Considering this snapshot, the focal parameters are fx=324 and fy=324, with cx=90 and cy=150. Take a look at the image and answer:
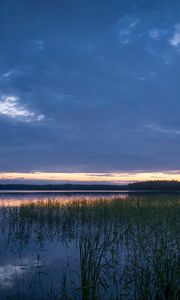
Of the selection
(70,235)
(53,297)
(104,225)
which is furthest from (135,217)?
(53,297)

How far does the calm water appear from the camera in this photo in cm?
586

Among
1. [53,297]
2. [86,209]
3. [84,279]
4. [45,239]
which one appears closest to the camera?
[84,279]

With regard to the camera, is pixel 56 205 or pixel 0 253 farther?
pixel 56 205

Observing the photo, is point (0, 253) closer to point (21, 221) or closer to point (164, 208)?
point (21, 221)

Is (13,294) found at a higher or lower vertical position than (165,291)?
lower

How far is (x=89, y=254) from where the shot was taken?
640cm

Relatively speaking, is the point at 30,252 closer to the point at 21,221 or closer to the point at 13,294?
the point at 13,294

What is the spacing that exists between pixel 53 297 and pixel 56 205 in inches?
572

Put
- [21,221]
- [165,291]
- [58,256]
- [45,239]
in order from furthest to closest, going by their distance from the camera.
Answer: [21,221]
[45,239]
[58,256]
[165,291]

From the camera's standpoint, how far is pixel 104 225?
52.4ft

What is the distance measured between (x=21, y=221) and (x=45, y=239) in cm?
395

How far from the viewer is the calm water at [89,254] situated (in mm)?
5855

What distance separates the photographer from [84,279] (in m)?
5.60

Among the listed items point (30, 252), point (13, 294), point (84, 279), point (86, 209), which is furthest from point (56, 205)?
point (84, 279)
